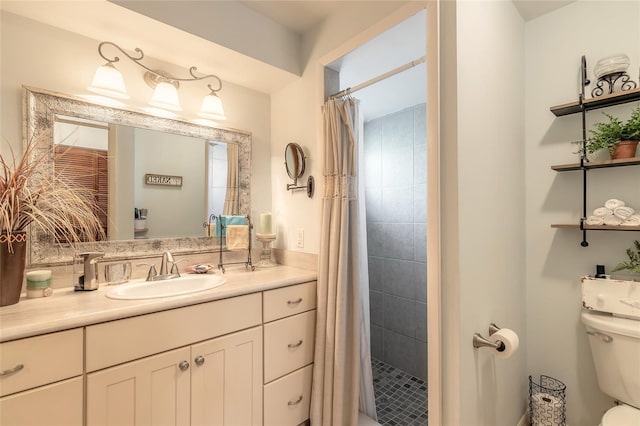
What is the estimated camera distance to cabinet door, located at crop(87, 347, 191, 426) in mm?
985

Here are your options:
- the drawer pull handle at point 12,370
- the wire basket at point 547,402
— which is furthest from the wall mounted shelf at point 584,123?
the drawer pull handle at point 12,370

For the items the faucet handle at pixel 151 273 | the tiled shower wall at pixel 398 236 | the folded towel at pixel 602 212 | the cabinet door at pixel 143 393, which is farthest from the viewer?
the tiled shower wall at pixel 398 236

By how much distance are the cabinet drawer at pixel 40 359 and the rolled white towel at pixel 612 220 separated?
219 cm

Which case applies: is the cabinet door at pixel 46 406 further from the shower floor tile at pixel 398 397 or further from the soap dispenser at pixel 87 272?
the shower floor tile at pixel 398 397

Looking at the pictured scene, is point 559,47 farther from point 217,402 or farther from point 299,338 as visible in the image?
point 217,402

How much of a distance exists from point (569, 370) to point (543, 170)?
1.10 meters

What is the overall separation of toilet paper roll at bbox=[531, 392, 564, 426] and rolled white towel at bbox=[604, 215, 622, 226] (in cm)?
92

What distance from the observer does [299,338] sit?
61.1 inches

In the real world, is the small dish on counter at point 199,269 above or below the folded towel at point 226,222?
below

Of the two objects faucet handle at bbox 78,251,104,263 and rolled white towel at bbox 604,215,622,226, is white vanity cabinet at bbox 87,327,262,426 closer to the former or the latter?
faucet handle at bbox 78,251,104,263

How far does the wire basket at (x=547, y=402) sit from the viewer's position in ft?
4.68

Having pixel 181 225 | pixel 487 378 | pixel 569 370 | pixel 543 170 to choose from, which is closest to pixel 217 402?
pixel 181 225

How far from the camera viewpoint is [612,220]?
131 centimetres

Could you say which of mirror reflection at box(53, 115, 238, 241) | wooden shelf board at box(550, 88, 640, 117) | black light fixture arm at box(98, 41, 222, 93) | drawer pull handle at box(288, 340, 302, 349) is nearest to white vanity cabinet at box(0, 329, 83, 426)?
mirror reflection at box(53, 115, 238, 241)
